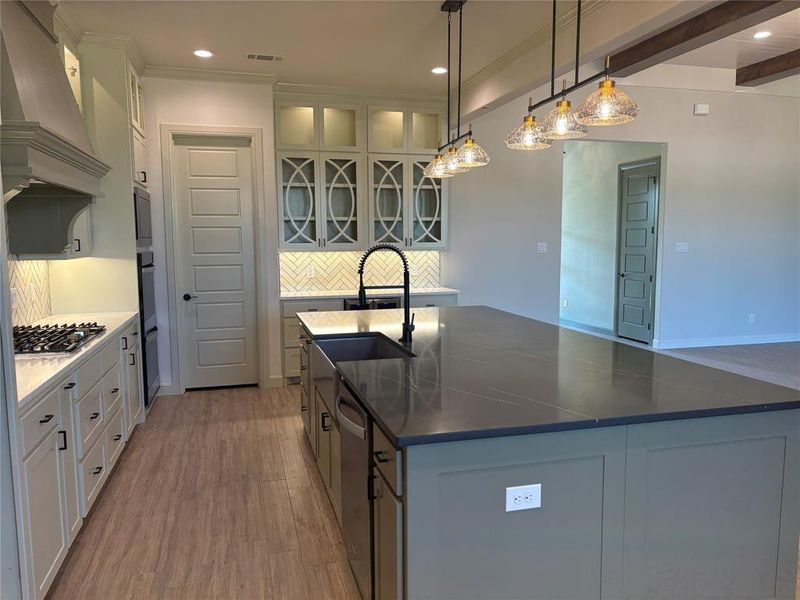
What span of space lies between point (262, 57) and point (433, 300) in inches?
106

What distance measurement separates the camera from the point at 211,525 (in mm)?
2785

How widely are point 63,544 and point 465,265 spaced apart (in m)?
4.47

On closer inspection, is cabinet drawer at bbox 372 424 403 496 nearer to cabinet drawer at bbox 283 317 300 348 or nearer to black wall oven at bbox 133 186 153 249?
black wall oven at bbox 133 186 153 249

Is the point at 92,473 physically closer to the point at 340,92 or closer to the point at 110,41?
the point at 110,41

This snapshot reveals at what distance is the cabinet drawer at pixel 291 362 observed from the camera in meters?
5.23

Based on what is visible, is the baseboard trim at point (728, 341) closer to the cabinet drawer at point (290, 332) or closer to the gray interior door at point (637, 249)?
the gray interior door at point (637, 249)

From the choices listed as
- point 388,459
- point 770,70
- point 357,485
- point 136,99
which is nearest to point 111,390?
point 357,485

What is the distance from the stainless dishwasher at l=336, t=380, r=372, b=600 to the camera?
1.90 meters

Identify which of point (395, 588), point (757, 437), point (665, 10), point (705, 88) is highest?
point (705, 88)

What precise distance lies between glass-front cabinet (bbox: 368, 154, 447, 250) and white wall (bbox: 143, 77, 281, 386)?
1051 millimetres

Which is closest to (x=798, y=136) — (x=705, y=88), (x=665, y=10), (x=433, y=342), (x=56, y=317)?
(x=705, y=88)

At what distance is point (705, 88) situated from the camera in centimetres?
668

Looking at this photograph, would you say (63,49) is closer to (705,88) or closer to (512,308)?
(512,308)

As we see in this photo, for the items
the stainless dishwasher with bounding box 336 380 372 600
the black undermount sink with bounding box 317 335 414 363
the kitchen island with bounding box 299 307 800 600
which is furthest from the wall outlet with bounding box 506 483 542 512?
the black undermount sink with bounding box 317 335 414 363
